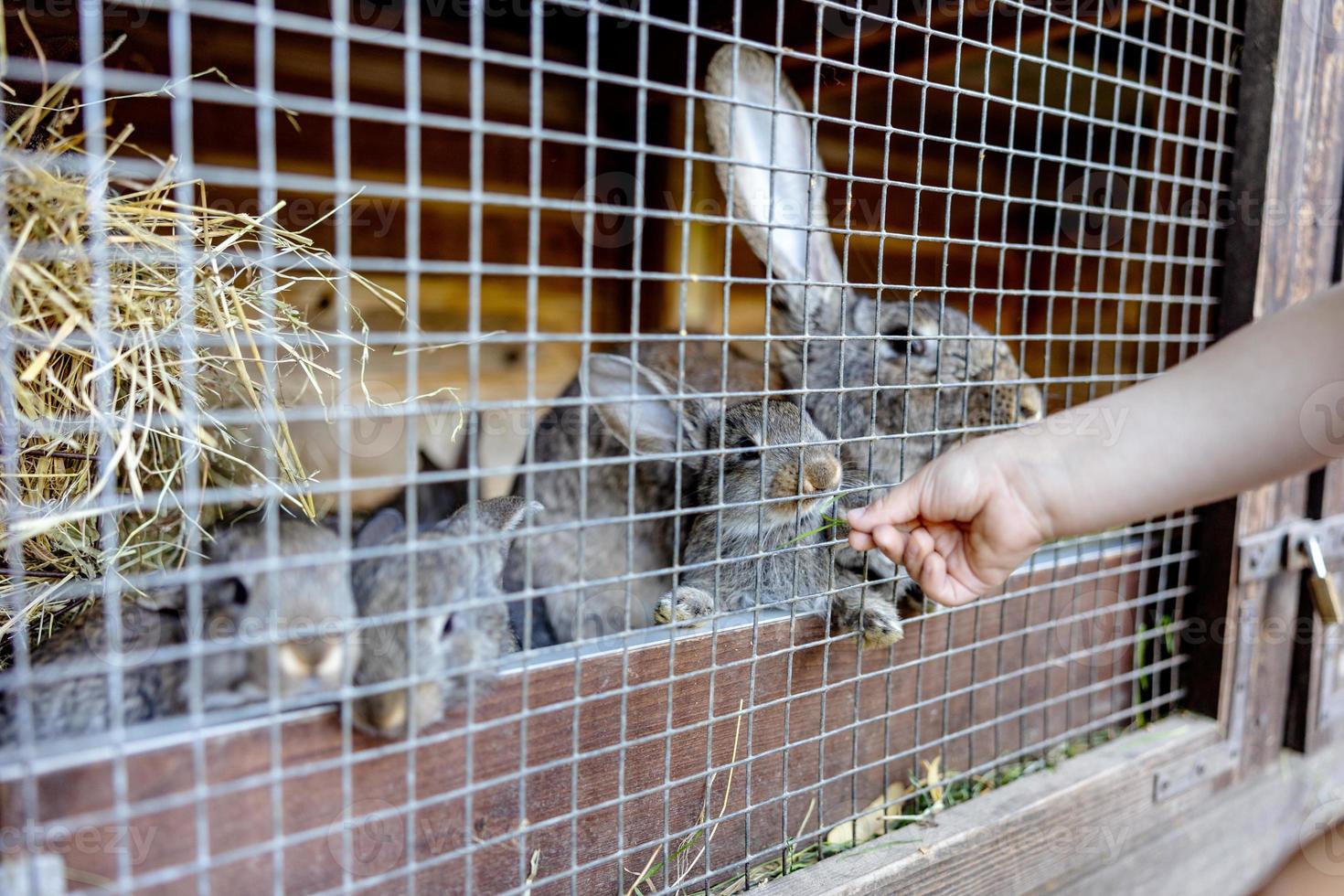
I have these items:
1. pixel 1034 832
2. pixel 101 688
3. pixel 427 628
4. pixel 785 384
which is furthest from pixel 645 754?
pixel 785 384

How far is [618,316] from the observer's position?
4.56 m

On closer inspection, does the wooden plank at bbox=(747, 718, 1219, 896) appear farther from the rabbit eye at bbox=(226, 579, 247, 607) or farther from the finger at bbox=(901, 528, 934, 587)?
the rabbit eye at bbox=(226, 579, 247, 607)

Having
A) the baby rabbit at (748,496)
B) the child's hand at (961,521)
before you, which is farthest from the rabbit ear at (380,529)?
the child's hand at (961,521)

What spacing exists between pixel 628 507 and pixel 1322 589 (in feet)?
6.65

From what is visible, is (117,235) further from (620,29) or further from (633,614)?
(620,29)

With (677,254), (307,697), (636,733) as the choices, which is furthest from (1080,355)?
(307,697)

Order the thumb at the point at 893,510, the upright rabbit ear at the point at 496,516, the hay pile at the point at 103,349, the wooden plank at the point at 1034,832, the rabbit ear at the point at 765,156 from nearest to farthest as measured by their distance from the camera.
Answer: the hay pile at the point at 103,349
the thumb at the point at 893,510
the upright rabbit ear at the point at 496,516
the wooden plank at the point at 1034,832
the rabbit ear at the point at 765,156

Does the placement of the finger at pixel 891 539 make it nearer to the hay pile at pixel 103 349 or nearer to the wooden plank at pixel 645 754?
the wooden plank at pixel 645 754

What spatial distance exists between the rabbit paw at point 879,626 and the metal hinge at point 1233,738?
105 centimetres

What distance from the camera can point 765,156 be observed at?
225 centimetres

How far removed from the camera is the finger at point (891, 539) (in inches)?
61.1

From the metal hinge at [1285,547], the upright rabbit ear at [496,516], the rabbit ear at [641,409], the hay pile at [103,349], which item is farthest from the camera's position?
the metal hinge at [1285,547]

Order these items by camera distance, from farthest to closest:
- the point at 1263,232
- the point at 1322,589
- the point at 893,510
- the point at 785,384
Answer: the point at 785,384 → the point at 1322,589 → the point at 1263,232 → the point at 893,510

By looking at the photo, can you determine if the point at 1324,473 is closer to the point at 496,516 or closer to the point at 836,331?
the point at 836,331
